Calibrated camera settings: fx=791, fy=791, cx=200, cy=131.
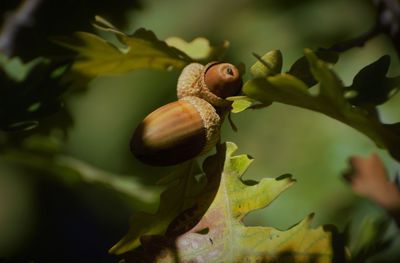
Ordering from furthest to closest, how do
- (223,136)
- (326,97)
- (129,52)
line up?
1. (223,136)
2. (129,52)
3. (326,97)

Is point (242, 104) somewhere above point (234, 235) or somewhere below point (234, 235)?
above

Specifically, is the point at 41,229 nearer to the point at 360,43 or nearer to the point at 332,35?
the point at 332,35

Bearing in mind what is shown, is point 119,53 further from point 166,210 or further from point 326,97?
point 326,97

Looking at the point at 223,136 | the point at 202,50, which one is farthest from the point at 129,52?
the point at 223,136

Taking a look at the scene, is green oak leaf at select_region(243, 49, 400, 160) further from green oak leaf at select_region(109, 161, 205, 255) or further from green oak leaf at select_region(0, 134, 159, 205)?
green oak leaf at select_region(0, 134, 159, 205)

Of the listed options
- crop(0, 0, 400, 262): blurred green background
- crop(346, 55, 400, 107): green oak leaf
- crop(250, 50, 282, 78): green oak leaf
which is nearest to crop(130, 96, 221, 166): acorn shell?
crop(250, 50, 282, 78): green oak leaf

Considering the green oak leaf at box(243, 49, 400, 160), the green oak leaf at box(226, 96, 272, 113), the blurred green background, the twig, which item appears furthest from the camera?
the blurred green background
